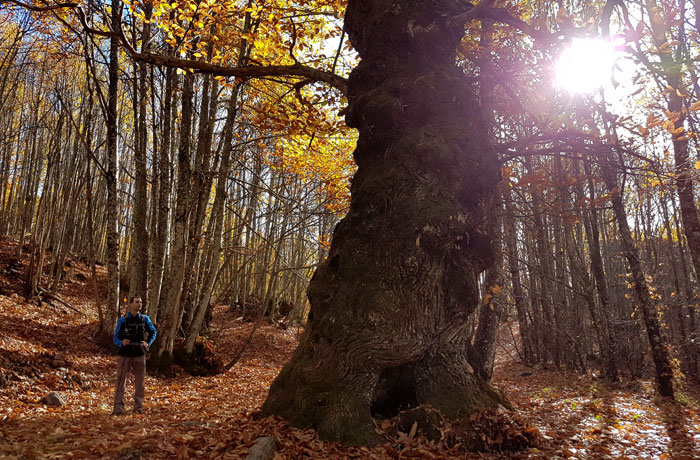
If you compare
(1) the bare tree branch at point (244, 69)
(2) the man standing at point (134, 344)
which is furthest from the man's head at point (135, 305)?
(1) the bare tree branch at point (244, 69)

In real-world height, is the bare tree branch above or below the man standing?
above

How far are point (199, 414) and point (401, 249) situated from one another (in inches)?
144

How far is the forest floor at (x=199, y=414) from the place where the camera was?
3.25m

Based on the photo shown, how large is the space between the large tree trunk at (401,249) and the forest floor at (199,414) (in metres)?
0.47

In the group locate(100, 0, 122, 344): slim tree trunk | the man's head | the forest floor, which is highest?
locate(100, 0, 122, 344): slim tree trunk

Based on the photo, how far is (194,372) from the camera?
9.70m

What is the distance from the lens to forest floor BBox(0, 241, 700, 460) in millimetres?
3248

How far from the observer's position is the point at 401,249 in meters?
3.83

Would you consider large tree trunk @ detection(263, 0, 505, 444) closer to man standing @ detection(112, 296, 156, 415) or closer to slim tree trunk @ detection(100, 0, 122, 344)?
man standing @ detection(112, 296, 156, 415)

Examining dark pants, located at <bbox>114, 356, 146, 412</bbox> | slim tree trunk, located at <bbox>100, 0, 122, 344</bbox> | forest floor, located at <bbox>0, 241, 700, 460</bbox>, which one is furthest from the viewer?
slim tree trunk, located at <bbox>100, 0, 122, 344</bbox>

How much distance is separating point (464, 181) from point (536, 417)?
12.9ft

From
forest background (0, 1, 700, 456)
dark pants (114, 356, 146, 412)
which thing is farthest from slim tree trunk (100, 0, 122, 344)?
dark pants (114, 356, 146, 412)

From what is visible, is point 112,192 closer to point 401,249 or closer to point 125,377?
point 125,377

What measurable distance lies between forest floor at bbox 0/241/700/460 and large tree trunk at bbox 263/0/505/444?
0.47m
